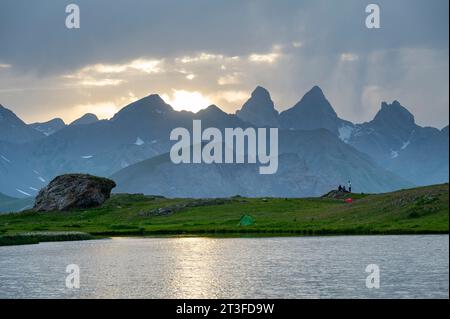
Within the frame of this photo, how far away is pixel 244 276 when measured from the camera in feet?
227

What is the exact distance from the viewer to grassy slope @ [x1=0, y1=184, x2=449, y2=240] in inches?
4808

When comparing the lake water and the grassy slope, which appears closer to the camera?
the lake water

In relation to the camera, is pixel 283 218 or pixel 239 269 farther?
pixel 283 218

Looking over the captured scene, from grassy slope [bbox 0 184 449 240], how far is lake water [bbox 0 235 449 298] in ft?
47.7

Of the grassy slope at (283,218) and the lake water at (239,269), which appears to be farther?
the grassy slope at (283,218)

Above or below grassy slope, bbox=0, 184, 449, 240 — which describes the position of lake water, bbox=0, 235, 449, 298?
below

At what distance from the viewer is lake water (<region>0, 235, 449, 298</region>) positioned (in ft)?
195

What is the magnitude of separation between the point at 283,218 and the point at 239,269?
3141 inches

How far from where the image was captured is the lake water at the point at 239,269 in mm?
59469

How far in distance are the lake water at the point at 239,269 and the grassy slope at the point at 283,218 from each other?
14.6m

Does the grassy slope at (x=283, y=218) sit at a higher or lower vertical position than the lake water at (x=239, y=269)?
higher

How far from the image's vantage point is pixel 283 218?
154 m
